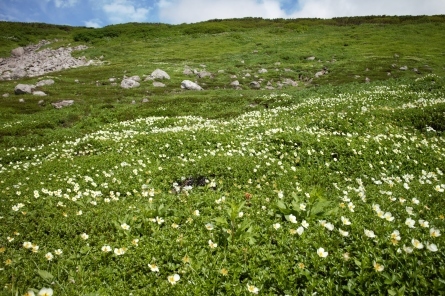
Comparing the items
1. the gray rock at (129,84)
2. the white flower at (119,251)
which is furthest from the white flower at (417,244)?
the gray rock at (129,84)

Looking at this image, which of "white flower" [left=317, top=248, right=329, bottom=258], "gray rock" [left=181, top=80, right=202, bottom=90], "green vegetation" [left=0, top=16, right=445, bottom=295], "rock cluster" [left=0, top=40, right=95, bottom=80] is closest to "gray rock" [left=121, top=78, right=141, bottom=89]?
"gray rock" [left=181, top=80, right=202, bottom=90]

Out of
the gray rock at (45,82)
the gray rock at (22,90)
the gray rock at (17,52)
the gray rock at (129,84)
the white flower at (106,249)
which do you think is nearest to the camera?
the white flower at (106,249)

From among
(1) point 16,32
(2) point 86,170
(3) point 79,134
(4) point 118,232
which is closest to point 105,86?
(3) point 79,134

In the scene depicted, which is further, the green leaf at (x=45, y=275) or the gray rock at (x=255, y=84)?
the gray rock at (x=255, y=84)

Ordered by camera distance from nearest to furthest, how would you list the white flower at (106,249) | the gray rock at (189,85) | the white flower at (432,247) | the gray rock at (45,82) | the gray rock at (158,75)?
the white flower at (432,247) → the white flower at (106,249) → the gray rock at (189,85) → the gray rock at (45,82) → the gray rock at (158,75)

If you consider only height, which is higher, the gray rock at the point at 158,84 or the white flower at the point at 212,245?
the gray rock at the point at 158,84

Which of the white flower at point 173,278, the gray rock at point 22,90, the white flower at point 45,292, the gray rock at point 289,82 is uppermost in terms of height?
the gray rock at point 22,90

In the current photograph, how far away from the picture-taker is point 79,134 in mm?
23391

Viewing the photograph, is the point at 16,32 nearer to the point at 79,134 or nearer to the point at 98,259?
the point at 79,134

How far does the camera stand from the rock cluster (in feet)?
237

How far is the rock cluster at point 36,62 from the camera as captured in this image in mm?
72213

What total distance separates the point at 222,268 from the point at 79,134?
2234cm

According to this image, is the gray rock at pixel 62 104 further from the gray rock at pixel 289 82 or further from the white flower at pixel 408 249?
the white flower at pixel 408 249

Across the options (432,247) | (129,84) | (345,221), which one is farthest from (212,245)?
(129,84)
